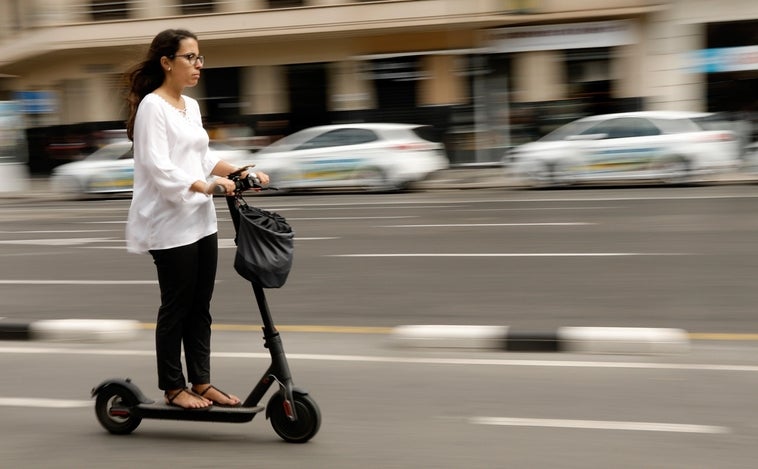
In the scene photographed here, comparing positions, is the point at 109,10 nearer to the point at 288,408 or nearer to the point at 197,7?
the point at 197,7

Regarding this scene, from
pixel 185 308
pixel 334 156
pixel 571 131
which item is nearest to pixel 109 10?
pixel 334 156

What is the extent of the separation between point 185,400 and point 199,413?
0.09 m

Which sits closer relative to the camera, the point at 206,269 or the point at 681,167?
the point at 206,269

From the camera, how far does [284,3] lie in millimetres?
28703

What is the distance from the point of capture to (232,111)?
30.0 metres

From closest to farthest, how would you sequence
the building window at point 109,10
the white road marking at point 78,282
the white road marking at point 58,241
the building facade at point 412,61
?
the white road marking at point 78,282 < the white road marking at point 58,241 < the building facade at point 412,61 < the building window at point 109,10

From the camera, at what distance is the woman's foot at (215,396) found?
14.8ft

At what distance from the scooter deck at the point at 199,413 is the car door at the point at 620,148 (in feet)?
50.1

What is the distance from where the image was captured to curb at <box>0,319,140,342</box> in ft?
22.5

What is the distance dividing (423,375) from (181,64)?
7.31 ft

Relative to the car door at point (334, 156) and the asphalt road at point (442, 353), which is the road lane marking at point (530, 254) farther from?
the car door at point (334, 156)

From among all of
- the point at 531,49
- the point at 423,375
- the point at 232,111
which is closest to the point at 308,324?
the point at 423,375

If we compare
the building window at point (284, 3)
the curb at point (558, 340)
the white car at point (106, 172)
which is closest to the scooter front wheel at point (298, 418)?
the curb at point (558, 340)

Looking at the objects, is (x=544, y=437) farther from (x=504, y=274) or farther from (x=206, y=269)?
(x=504, y=274)
